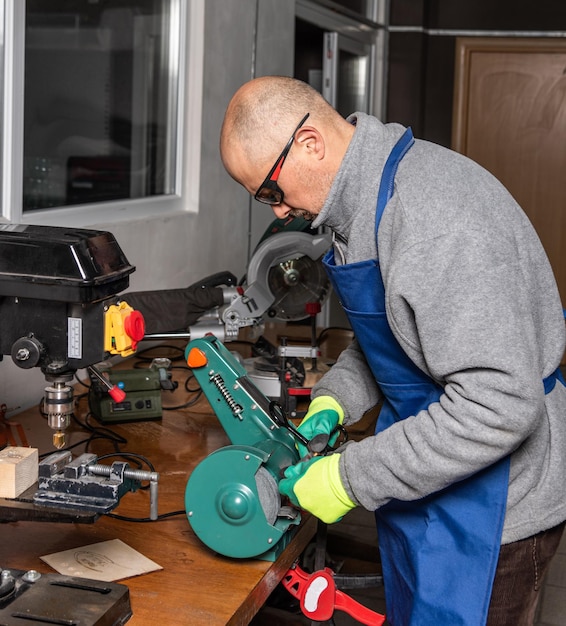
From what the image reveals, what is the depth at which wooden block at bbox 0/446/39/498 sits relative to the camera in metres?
1.27

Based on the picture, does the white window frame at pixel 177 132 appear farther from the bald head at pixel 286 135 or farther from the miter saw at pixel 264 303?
the bald head at pixel 286 135

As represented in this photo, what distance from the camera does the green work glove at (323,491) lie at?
1406 millimetres

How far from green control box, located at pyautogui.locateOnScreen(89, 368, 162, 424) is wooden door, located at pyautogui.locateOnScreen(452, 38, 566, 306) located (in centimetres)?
472

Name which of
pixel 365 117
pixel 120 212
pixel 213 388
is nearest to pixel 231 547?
pixel 213 388

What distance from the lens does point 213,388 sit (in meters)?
1.79

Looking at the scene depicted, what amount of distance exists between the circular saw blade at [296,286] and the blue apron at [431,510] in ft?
4.06

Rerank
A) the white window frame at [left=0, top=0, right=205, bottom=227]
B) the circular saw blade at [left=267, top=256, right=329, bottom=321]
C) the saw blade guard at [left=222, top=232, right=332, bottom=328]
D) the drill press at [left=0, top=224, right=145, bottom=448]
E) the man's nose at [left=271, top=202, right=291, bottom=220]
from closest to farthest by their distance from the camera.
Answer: the drill press at [left=0, top=224, right=145, bottom=448]
the man's nose at [left=271, top=202, right=291, bottom=220]
the white window frame at [left=0, top=0, right=205, bottom=227]
the saw blade guard at [left=222, top=232, right=332, bottom=328]
the circular saw blade at [left=267, top=256, right=329, bottom=321]

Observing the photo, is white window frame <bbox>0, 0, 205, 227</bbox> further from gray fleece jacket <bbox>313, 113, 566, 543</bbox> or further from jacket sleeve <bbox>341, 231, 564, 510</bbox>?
jacket sleeve <bbox>341, 231, 564, 510</bbox>

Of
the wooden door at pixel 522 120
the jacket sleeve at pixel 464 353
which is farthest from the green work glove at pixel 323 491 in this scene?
the wooden door at pixel 522 120

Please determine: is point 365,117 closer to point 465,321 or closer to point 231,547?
point 465,321

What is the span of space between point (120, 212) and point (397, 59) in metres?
Answer: 4.14

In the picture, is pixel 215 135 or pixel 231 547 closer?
pixel 231 547

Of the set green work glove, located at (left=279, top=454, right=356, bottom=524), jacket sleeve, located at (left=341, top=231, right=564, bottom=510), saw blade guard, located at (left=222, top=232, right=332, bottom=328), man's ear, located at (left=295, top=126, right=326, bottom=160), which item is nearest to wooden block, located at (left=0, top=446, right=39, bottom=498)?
green work glove, located at (left=279, top=454, right=356, bottom=524)

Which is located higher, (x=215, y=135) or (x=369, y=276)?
(x=215, y=135)
